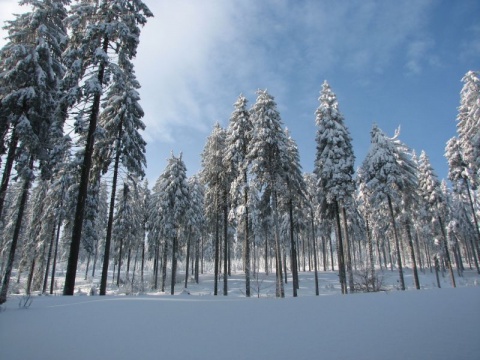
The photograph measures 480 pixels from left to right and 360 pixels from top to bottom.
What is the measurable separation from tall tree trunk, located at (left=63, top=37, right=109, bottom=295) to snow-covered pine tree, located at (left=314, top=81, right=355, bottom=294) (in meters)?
17.4

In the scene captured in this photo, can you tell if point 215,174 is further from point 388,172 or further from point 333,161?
point 388,172

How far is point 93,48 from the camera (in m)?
14.3

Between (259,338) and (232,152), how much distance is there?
1958 cm

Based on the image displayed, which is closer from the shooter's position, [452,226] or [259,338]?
[259,338]

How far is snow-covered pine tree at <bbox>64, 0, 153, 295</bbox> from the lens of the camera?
42.8 feet

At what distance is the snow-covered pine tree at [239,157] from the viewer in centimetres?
2281

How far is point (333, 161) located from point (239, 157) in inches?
316

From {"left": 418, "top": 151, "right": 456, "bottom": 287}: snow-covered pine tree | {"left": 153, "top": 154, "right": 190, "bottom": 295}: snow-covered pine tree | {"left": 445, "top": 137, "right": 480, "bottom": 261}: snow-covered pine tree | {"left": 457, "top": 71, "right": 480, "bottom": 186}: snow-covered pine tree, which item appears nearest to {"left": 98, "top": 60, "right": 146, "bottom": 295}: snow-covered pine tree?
{"left": 153, "top": 154, "right": 190, "bottom": 295}: snow-covered pine tree

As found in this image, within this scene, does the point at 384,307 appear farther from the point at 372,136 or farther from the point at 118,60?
the point at 372,136

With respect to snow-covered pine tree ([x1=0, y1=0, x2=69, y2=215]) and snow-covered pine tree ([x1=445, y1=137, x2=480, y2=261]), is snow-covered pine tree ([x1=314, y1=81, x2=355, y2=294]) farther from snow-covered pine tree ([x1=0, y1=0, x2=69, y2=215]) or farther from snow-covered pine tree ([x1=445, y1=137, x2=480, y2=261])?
snow-covered pine tree ([x1=445, y1=137, x2=480, y2=261])

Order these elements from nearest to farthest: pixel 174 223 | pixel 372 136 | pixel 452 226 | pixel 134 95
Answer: pixel 134 95 → pixel 372 136 → pixel 174 223 → pixel 452 226

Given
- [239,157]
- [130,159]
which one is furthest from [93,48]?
[239,157]

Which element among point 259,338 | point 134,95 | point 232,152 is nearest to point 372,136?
point 232,152

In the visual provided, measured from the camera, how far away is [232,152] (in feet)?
78.1
